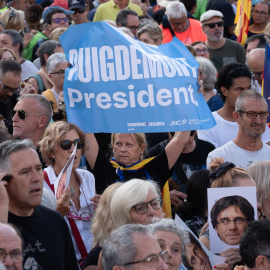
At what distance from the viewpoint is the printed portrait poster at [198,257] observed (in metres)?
5.28

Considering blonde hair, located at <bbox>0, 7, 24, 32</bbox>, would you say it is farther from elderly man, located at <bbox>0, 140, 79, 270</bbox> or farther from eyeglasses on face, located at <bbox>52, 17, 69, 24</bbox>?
elderly man, located at <bbox>0, 140, 79, 270</bbox>

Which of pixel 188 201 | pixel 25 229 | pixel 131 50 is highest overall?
pixel 131 50

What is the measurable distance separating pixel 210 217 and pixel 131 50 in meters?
1.89

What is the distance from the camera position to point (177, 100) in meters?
6.78

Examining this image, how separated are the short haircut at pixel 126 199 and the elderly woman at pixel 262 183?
3.60 feet

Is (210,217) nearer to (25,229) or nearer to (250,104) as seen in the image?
(25,229)

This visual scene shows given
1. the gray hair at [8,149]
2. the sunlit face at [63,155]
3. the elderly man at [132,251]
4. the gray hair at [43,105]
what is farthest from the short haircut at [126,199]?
the gray hair at [43,105]

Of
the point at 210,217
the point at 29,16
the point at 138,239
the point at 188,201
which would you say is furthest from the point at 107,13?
the point at 138,239

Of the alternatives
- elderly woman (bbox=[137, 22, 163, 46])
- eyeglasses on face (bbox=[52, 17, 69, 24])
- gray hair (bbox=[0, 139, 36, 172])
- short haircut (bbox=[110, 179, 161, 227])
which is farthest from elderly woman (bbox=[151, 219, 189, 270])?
eyeglasses on face (bbox=[52, 17, 69, 24])

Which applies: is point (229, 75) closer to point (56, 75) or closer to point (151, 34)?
point (56, 75)

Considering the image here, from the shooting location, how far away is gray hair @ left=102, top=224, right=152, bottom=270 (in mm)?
4391

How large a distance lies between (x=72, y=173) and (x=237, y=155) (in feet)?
5.28

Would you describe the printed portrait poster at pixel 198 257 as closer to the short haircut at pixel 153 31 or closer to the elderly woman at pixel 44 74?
the elderly woman at pixel 44 74

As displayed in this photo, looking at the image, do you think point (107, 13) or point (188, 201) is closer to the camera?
point (188, 201)
